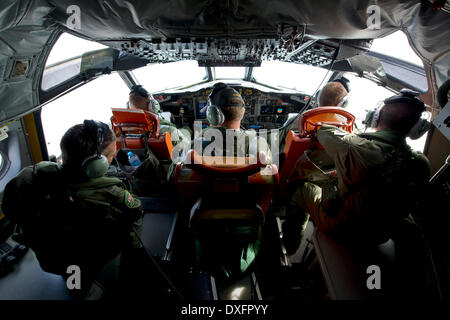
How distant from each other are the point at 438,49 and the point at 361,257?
147 cm

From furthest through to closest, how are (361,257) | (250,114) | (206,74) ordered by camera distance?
1. (206,74)
2. (250,114)
3. (361,257)

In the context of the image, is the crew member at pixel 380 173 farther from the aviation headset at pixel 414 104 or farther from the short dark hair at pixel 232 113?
the short dark hair at pixel 232 113

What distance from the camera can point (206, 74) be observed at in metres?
4.15

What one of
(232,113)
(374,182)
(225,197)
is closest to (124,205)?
(225,197)

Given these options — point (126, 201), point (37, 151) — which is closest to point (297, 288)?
point (126, 201)

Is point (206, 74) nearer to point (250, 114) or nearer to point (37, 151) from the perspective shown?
point (250, 114)

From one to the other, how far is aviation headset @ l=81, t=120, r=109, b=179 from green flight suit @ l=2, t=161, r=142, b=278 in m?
0.09

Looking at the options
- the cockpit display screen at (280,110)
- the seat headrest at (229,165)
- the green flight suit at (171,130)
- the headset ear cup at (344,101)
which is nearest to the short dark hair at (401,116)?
the headset ear cup at (344,101)

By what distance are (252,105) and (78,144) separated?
3.09m

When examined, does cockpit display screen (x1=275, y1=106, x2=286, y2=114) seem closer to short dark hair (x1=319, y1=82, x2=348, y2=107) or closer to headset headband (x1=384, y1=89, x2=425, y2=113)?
short dark hair (x1=319, y1=82, x2=348, y2=107)

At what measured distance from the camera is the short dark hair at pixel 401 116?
114 cm

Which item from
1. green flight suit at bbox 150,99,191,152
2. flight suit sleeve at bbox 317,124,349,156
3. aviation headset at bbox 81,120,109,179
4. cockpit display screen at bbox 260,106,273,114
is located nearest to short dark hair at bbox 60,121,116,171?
aviation headset at bbox 81,120,109,179

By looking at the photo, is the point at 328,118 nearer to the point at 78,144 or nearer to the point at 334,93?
the point at 334,93
